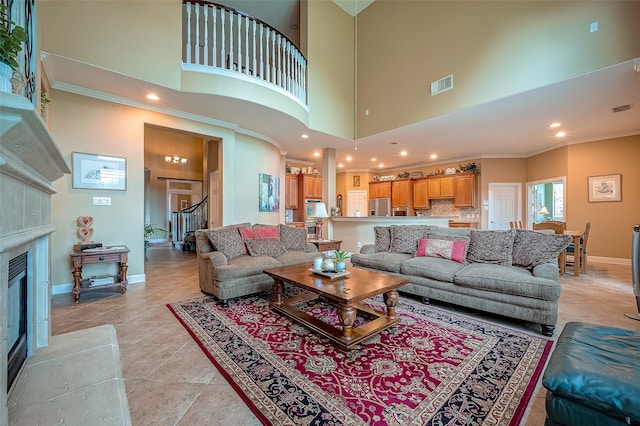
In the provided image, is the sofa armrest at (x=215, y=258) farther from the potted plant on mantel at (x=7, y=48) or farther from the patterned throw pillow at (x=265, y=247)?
the potted plant on mantel at (x=7, y=48)

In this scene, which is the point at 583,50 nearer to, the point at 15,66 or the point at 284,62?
the point at 284,62

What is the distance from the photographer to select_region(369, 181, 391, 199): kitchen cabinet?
9.70m

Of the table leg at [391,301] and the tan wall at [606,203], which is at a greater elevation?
the tan wall at [606,203]

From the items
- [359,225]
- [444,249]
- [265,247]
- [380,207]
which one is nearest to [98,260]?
[265,247]

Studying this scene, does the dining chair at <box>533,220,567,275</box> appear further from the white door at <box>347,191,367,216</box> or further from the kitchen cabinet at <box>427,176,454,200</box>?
the white door at <box>347,191,367,216</box>

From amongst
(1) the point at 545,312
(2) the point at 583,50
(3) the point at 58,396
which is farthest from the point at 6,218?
(2) the point at 583,50

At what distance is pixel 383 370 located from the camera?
1.88 meters

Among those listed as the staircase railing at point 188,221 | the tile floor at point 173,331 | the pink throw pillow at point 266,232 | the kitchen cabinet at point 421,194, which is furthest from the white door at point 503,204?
the staircase railing at point 188,221

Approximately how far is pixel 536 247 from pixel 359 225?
156 inches

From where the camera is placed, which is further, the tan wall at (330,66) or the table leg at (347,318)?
the tan wall at (330,66)

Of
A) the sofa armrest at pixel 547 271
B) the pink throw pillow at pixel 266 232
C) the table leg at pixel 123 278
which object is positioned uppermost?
the pink throw pillow at pixel 266 232

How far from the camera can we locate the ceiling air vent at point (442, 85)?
15.6 ft

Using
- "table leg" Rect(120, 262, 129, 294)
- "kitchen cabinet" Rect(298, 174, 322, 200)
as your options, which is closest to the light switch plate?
"table leg" Rect(120, 262, 129, 294)

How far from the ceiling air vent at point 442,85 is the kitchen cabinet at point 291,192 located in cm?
455
